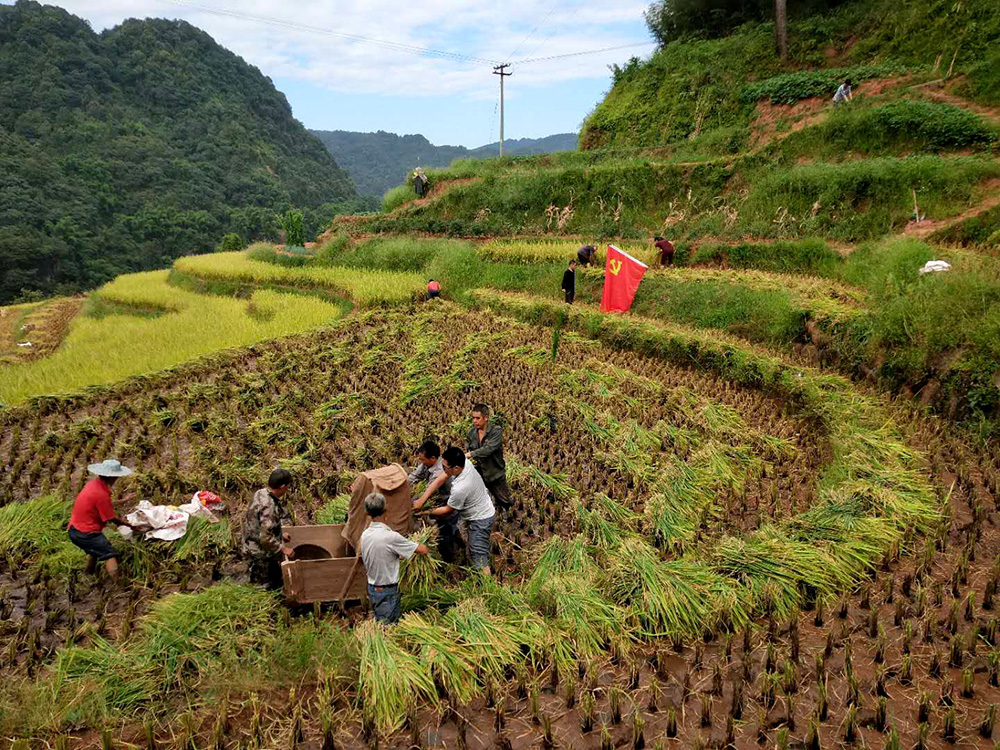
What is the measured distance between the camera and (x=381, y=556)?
3.36 m

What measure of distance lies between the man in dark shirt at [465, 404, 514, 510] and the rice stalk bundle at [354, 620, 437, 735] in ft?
5.44

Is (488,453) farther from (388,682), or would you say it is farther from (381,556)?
(388,682)

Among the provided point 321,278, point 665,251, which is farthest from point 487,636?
point 321,278

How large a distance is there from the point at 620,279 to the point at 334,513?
7.25 metres

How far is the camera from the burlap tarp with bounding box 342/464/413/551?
12.5 ft

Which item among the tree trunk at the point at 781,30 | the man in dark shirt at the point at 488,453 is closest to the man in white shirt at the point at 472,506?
the man in dark shirt at the point at 488,453

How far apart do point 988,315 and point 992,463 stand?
1.90 metres

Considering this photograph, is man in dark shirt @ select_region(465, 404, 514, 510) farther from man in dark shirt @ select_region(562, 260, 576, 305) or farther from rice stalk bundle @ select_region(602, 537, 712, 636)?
man in dark shirt @ select_region(562, 260, 576, 305)

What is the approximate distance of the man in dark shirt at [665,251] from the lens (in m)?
12.5

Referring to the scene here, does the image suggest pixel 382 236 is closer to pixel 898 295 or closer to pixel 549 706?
pixel 898 295

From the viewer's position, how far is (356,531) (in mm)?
3885

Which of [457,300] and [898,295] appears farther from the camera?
[457,300]

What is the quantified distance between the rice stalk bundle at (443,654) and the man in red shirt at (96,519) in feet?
7.73

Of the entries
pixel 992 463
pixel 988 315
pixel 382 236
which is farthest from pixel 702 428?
pixel 382 236
